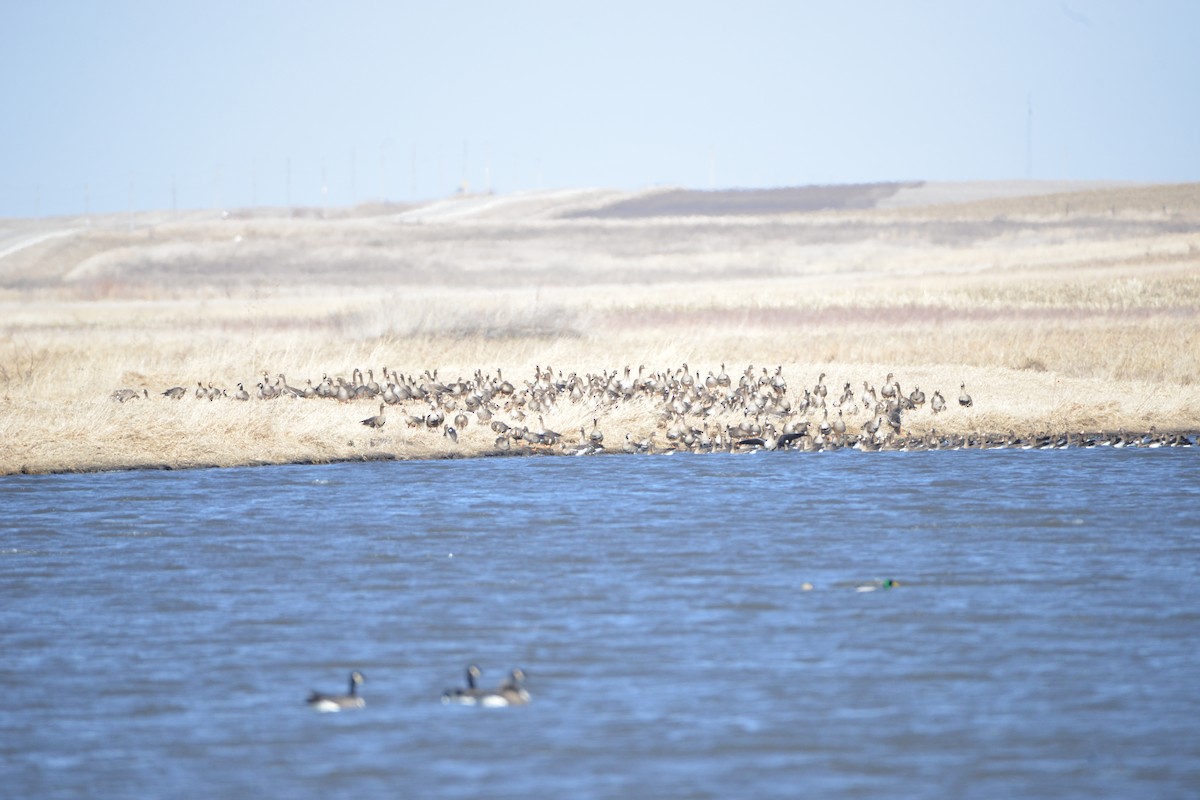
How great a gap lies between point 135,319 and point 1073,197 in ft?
226

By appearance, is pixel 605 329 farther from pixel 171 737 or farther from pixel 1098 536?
pixel 171 737

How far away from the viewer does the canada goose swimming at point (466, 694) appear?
11.9 m

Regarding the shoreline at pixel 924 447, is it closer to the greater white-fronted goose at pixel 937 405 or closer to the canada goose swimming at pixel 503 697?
the greater white-fronted goose at pixel 937 405

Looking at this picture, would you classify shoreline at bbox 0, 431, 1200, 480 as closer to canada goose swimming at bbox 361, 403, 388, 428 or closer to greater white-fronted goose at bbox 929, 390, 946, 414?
canada goose swimming at bbox 361, 403, 388, 428

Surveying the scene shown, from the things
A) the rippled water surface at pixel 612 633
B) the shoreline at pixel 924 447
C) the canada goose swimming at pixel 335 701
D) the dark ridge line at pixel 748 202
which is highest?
the dark ridge line at pixel 748 202

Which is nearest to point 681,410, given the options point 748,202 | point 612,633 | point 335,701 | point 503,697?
point 612,633

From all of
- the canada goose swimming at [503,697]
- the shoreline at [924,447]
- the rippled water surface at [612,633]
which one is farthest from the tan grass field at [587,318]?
the canada goose swimming at [503,697]

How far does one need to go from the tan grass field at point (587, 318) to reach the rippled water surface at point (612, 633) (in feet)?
10.2

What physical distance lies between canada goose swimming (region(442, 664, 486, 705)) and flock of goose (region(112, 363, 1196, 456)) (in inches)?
522

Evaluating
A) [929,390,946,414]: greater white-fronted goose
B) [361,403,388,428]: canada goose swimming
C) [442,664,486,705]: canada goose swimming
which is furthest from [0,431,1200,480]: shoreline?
[442,664,486,705]: canada goose swimming

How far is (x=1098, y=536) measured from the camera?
18.4m

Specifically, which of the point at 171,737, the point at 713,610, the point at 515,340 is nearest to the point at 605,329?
the point at 515,340

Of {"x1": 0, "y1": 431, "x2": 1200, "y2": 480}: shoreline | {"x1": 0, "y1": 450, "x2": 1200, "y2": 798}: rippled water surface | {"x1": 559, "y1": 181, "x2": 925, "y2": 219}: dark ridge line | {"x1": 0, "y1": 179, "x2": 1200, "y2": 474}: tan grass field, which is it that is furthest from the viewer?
{"x1": 559, "y1": 181, "x2": 925, "y2": 219}: dark ridge line

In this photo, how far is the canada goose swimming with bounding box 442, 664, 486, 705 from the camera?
11875 millimetres
